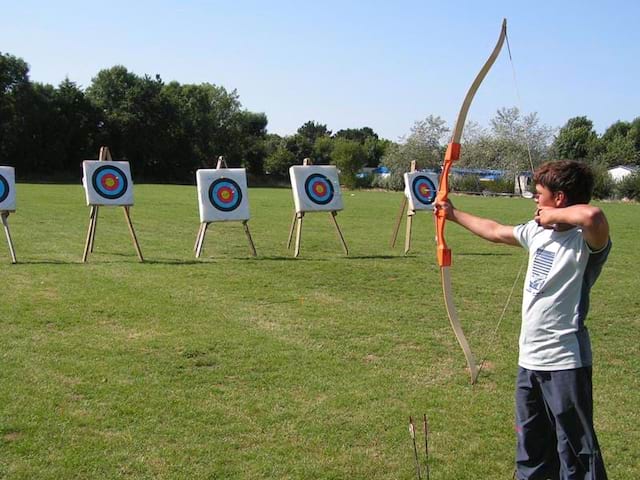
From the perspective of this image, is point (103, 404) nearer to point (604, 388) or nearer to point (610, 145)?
point (604, 388)

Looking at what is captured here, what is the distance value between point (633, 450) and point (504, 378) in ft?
3.77

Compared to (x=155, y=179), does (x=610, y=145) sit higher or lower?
higher

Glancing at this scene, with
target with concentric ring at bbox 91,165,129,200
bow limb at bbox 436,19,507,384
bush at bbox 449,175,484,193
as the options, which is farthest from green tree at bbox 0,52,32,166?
bow limb at bbox 436,19,507,384

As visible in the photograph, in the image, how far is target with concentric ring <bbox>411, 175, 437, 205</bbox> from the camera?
11320 millimetres

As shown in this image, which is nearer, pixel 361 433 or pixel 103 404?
pixel 361 433

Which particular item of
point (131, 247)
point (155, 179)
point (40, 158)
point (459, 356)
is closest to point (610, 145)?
point (155, 179)

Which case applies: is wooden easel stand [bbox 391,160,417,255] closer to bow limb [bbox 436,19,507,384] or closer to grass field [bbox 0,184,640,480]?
grass field [bbox 0,184,640,480]

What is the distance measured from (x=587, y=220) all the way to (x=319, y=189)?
335 inches

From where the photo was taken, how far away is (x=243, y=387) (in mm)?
4125

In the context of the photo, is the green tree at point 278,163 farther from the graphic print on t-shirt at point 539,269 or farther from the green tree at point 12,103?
the graphic print on t-shirt at point 539,269

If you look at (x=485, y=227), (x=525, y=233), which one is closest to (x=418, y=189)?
(x=485, y=227)

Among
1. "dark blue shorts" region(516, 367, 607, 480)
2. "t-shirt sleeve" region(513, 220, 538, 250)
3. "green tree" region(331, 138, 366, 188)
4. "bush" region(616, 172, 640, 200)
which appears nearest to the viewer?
"dark blue shorts" region(516, 367, 607, 480)

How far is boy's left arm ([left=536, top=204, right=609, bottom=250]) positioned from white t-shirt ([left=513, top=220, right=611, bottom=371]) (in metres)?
0.09

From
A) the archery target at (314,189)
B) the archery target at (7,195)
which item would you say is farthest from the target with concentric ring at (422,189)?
the archery target at (7,195)
